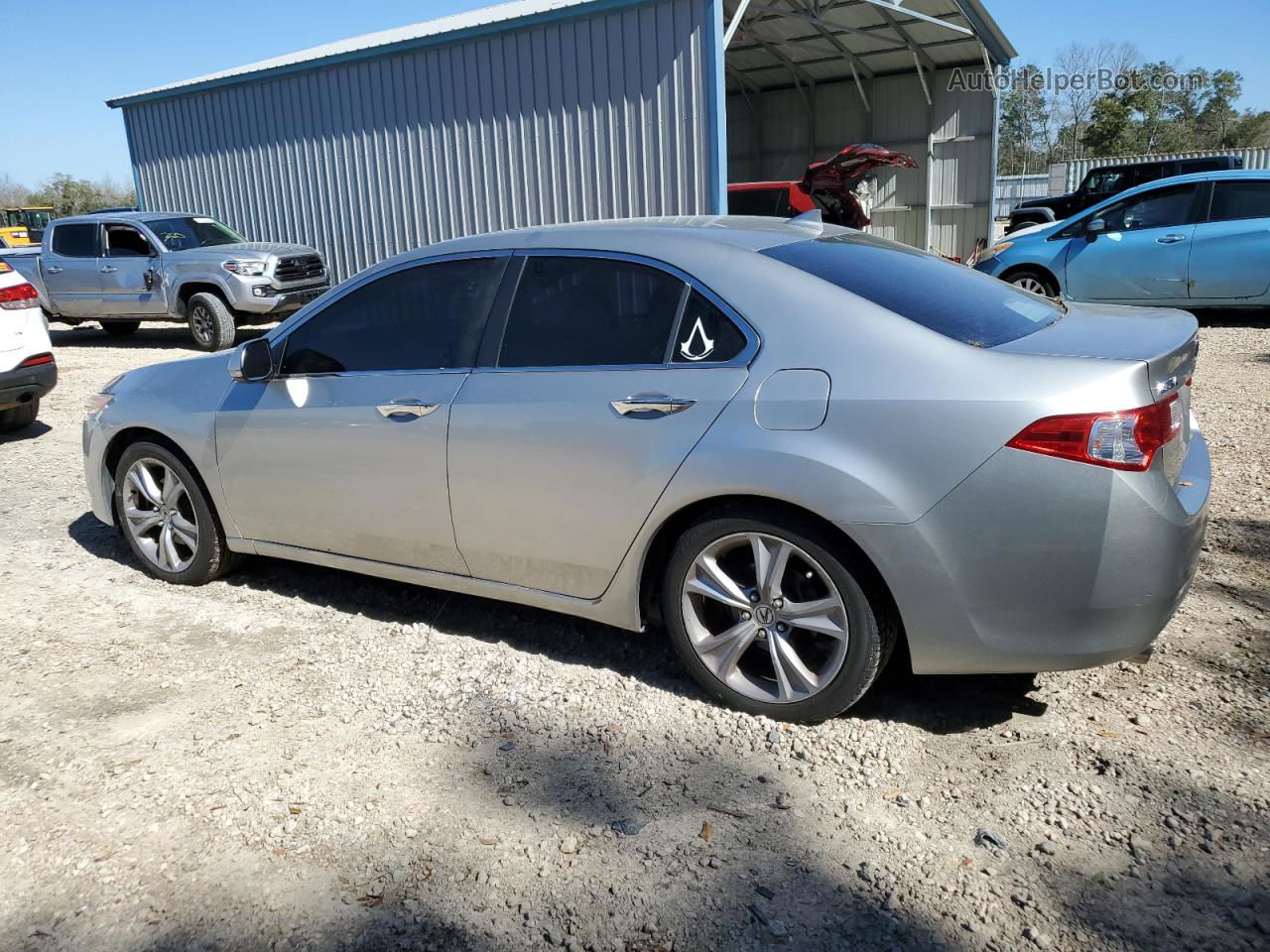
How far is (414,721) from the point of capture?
3445 mm

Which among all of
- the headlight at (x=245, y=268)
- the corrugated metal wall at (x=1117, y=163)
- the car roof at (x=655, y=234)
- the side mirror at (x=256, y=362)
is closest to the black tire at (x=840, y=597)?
the car roof at (x=655, y=234)

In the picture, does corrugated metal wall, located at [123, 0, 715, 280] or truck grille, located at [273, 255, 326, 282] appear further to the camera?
truck grille, located at [273, 255, 326, 282]

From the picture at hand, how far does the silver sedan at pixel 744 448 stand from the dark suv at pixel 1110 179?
52.1 ft

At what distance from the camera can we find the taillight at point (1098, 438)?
8.85ft

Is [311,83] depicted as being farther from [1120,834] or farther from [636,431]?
[1120,834]

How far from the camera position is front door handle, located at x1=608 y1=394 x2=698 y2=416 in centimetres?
324

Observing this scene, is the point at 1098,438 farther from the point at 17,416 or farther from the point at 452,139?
the point at 452,139

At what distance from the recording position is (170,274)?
13.5 m

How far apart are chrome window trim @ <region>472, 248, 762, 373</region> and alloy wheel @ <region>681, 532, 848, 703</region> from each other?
22.2 inches

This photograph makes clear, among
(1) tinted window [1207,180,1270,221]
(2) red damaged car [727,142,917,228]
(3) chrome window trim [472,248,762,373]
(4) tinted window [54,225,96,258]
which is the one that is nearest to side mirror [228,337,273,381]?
(3) chrome window trim [472,248,762,373]

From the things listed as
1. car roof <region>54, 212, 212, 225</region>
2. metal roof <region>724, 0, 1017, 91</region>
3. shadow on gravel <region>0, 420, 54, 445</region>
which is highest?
metal roof <region>724, 0, 1017, 91</region>

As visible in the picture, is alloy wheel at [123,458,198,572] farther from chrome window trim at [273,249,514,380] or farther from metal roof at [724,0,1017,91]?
metal roof at [724,0,1017,91]

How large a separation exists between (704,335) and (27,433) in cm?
755

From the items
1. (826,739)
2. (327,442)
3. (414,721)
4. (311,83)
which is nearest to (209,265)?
(311,83)
